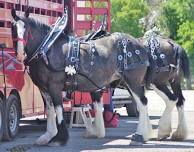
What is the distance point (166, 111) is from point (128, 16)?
132 ft

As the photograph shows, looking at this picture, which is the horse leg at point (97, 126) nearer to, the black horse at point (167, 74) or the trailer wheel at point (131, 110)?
the black horse at point (167, 74)

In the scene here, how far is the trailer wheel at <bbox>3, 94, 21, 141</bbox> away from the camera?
1259cm

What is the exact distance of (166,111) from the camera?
13469 millimetres

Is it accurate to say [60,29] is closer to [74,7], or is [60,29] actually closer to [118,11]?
[74,7]

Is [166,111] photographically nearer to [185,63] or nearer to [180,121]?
[180,121]

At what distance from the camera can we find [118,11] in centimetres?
5522

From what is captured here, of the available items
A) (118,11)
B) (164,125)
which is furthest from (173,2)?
(164,125)

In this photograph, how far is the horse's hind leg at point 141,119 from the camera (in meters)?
12.4

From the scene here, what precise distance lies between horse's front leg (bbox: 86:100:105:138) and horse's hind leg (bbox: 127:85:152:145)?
1172 millimetres

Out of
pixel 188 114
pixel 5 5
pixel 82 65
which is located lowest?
pixel 188 114

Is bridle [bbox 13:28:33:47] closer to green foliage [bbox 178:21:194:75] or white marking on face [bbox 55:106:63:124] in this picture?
white marking on face [bbox 55:106:63:124]

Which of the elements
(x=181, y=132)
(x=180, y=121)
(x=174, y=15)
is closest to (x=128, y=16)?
(x=174, y=15)

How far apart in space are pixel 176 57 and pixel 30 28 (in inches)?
129

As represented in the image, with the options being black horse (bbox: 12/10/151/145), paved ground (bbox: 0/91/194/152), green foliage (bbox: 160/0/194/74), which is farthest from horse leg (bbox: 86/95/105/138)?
green foliage (bbox: 160/0/194/74)
